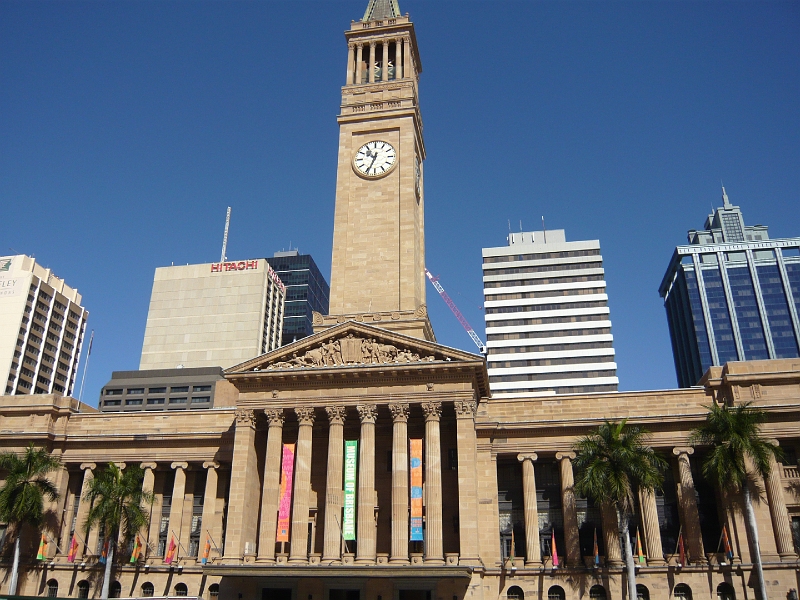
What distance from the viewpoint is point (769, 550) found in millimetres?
49594

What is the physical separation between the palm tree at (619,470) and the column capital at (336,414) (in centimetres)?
1755

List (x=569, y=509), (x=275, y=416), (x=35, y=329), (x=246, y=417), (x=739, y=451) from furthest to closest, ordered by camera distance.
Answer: (x=35, y=329)
(x=246, y=417)
(x=569, y=509)
(x=275, y=416)
(x=739, y=451)

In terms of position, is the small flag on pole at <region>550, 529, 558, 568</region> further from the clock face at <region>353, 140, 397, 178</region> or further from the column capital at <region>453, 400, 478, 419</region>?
the clock face at <region>353, 140, 397, 178</region>

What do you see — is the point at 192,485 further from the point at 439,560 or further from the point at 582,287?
the point at 582,287

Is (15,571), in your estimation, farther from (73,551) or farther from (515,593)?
(515,593)

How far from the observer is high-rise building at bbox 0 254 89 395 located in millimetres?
149375

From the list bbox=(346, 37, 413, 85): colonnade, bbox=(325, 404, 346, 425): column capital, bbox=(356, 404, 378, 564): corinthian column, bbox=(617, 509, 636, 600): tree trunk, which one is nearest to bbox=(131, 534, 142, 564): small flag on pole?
bbox=(325, 404, 346, 425): column capital

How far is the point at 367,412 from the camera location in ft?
173

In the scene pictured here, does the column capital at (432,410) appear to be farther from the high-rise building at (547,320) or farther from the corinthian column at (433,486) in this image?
the high-rise building at (547,320)

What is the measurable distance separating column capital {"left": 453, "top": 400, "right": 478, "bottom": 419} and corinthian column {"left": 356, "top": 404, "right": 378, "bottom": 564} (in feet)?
20.1

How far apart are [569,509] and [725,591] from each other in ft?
38.8

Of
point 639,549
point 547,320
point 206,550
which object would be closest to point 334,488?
point 206,550

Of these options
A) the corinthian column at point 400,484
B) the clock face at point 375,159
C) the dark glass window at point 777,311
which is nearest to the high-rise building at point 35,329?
the clock face at point 375,159

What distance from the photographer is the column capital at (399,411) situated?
5212cm
